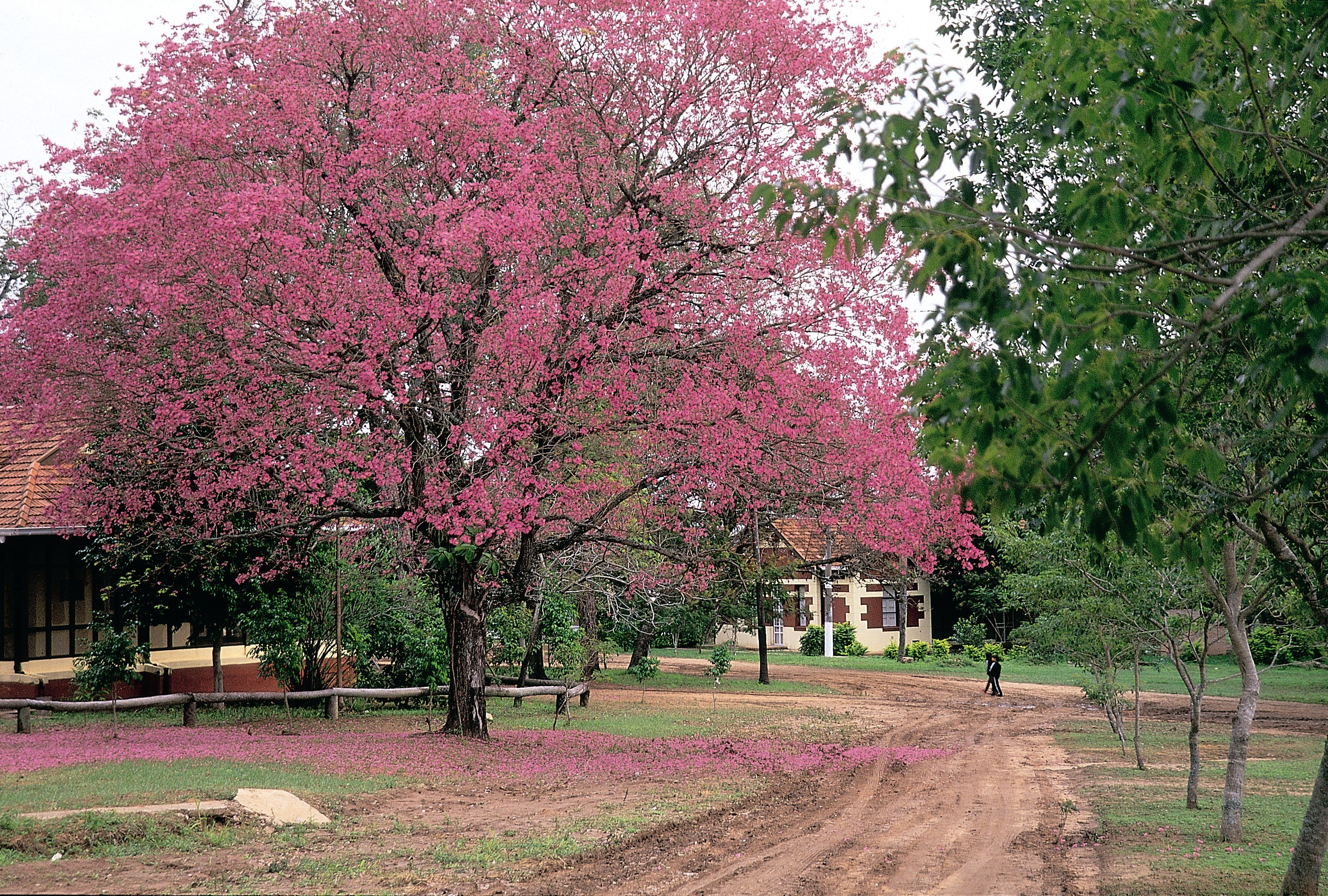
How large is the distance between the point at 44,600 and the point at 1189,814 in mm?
19891

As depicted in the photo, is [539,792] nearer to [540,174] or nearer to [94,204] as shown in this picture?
[540,174]

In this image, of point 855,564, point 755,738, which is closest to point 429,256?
point 755,738

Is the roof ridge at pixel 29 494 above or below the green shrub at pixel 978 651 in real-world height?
above

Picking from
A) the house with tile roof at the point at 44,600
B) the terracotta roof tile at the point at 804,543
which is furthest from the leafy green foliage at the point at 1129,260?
the terracotta roof tile at the point at 804,543

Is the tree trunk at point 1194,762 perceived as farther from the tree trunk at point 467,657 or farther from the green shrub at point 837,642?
the green shrub at point 837,642

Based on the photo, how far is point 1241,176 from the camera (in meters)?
6.23

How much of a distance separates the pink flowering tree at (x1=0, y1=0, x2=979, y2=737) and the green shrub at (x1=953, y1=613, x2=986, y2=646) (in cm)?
2880

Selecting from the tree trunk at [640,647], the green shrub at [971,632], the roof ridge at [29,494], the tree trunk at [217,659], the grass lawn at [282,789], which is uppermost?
the roof ridge at [29,494]

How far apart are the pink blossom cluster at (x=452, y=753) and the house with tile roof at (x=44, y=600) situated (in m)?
3.48

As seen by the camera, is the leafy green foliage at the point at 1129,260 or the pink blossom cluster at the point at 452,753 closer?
the leafy green foliage at the point at 1129,260

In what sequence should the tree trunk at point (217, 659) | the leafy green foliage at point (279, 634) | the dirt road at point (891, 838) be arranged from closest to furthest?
the dirt road at point (891, 838) → the leafy green foliage at point (279, 634) → the tree trunk at point (217, 659)

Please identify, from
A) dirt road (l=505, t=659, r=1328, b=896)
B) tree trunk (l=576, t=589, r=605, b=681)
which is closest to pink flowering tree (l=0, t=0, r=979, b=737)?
dirt road (l=505, t=659, r=1328, b=896)

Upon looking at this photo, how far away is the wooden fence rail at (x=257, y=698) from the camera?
51.1 ft

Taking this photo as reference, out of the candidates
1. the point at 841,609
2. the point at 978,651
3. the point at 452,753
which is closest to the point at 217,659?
the point at 452,753
